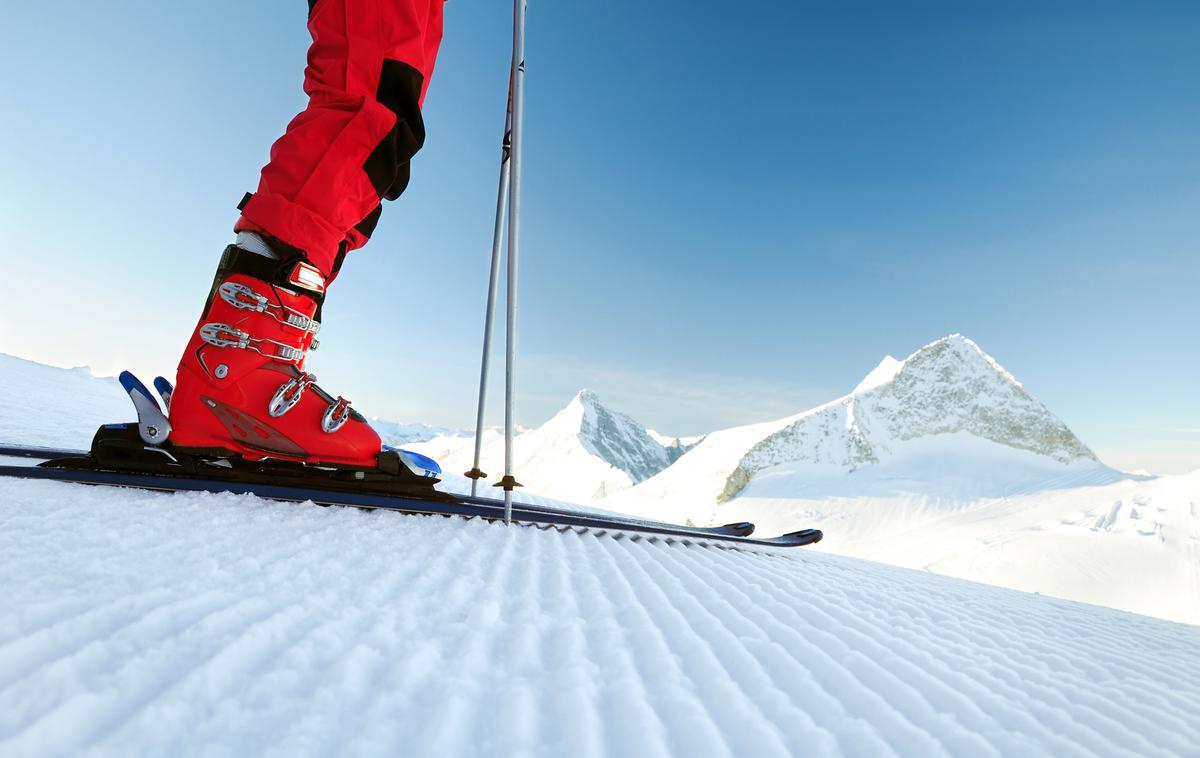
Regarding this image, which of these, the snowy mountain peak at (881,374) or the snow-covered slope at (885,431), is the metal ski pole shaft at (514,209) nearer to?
the snow-covered slope at (885,431)

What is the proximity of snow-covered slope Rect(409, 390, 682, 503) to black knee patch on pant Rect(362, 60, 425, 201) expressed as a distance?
34.2m

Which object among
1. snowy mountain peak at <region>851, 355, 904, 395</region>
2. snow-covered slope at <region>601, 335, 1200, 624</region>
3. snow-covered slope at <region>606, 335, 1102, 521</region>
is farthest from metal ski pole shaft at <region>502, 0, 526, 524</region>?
snowy mountain peak at <region>851, 355, 904, 395</region>

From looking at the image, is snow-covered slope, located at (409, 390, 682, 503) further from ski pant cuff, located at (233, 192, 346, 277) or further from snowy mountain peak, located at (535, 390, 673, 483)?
ski pant cuff, located at (233, 192, 346, 277)

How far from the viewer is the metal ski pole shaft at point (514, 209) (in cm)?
98

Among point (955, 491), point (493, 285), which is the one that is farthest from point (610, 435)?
point (493, 285)

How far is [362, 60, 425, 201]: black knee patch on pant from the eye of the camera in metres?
0.90

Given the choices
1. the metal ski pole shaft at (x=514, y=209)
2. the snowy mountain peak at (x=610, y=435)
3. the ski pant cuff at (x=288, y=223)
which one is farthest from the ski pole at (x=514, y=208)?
the snowy mountain peak at (x=610, y=435)

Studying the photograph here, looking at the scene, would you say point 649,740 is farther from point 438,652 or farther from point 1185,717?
point 1185,717

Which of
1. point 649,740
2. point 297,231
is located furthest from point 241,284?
point 649,740

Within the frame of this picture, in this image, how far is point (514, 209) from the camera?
3.22 ft

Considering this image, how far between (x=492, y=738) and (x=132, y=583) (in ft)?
1.12

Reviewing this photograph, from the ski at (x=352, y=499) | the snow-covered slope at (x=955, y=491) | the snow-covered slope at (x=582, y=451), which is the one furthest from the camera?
the snow-covered slope at (x=582, y=451)

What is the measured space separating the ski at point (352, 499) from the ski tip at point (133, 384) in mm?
121

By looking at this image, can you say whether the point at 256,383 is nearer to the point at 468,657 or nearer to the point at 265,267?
the point at 265,267
